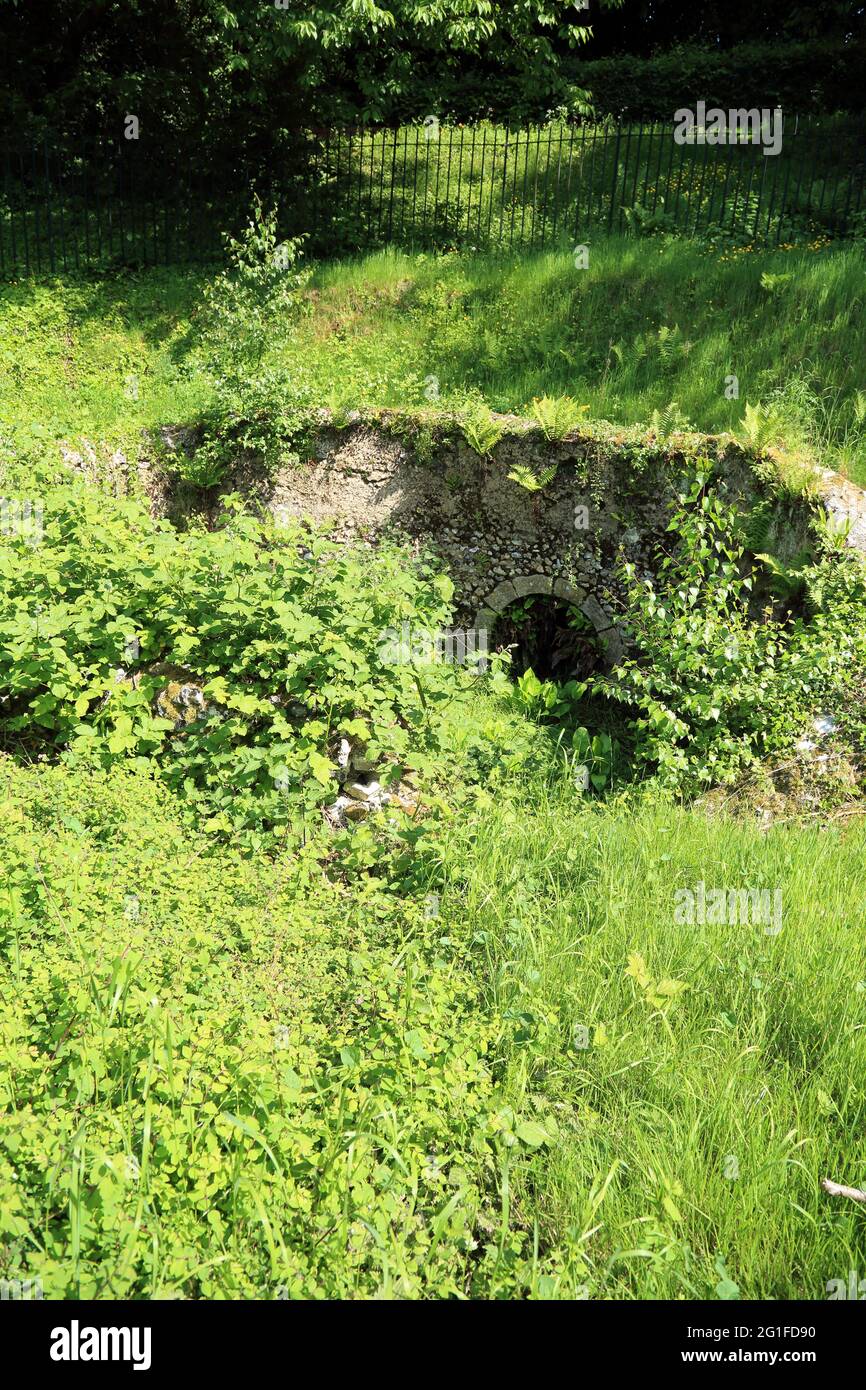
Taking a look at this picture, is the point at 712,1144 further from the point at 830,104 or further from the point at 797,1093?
the point at 830,104

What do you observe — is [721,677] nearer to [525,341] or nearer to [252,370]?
[525,341]

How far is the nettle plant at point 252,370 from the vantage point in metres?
9.62

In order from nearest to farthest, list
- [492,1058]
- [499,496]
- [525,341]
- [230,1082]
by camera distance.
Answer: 1. [230,1082]
2. [492,1058]
3. [499,496]
4. [525,341]

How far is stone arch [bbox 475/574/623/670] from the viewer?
892cm

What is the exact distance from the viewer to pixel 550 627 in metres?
9.66

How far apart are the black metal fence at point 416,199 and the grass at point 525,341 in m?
1.41

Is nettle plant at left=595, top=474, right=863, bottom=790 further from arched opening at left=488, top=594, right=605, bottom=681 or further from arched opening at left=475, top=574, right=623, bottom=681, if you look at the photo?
arched opening at left=488, top=594, right=605, bottom=681

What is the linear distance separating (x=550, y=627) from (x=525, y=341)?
3.54 m

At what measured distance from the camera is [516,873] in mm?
5199

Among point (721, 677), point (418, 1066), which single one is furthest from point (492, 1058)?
point (721, 677)

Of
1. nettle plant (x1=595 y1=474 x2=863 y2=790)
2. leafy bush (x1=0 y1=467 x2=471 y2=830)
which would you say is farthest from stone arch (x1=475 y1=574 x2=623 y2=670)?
leafy bush (x1=0 y1=467 x2=471 y2=830)

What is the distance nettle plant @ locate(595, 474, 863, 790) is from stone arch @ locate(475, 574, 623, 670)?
4.90ft

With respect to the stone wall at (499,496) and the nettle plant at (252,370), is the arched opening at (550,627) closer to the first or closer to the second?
the stone wall at (499,496)
